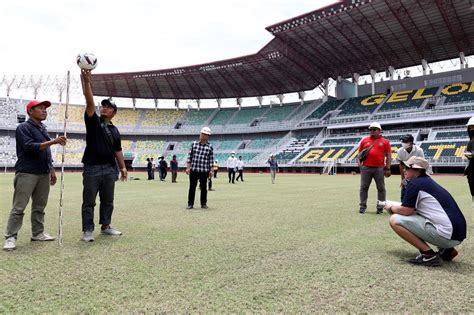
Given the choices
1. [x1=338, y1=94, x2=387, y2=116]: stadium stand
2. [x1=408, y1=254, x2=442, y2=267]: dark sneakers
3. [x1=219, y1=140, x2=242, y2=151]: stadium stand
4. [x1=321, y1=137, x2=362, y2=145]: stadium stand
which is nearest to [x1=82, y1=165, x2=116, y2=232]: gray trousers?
[x1=408, y1=254, x2=442, y2=267]: dark sneakers

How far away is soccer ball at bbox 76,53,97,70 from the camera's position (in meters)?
4.32

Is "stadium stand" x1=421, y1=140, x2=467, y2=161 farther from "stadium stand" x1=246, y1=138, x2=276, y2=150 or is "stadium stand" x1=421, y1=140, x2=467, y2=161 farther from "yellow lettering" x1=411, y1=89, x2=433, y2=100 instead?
"stadium stand" x1=246, y1=138, x2=276, y2=150

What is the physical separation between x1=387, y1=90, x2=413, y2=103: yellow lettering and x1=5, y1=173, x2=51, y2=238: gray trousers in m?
47.6

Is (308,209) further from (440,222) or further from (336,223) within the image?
(440,222)

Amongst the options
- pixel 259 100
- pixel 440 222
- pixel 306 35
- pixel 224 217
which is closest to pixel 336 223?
pixel 224 217

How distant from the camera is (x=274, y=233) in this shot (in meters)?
5.45

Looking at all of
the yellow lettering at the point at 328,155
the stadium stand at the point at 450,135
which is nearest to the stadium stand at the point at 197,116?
the yellow lettering at the point at 328,155

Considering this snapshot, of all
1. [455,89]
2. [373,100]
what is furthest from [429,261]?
[373,100]

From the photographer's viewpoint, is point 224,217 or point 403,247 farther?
point 224,217

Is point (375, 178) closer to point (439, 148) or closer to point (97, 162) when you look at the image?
point (97, 162)

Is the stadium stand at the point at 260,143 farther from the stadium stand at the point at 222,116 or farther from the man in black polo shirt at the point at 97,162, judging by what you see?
the man in black polo shirt at the point at 97,162

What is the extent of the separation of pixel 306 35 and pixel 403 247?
38.5 meters

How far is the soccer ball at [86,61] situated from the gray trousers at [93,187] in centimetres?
146

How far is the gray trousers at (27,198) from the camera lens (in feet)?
14.6
